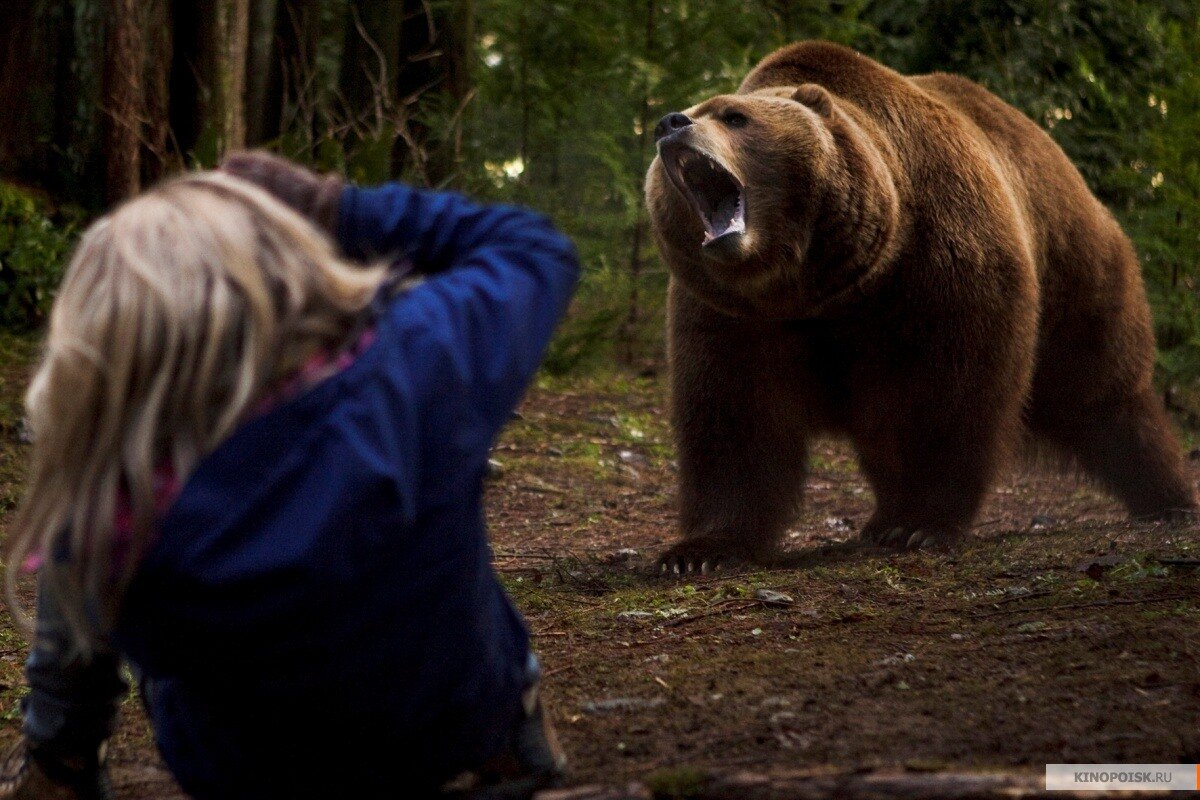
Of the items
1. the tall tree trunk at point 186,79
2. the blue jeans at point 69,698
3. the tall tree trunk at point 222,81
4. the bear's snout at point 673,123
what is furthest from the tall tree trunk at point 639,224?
the blue jeans at point 69,698

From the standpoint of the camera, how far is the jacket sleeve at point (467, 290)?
2.13 metres

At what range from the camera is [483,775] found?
2686mm

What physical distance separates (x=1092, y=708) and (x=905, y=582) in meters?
1.87

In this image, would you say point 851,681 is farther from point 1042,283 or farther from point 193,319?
point 1042,283

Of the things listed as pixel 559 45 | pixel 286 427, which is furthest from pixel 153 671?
pixel 559 45

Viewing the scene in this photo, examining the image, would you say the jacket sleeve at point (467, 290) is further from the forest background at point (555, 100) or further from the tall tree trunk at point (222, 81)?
the tall tree trunk at point (222, 81)

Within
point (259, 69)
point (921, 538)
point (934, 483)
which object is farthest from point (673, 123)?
point (259, 69)

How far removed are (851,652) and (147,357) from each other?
2.57m

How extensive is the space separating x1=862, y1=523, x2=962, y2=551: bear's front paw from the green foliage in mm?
5368

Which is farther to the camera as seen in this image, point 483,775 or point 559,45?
point 559,45

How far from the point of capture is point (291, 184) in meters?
2.34

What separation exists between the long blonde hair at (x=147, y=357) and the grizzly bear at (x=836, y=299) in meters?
3.32

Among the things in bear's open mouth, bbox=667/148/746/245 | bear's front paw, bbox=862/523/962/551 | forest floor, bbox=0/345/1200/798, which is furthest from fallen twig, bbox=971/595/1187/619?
bear's open mouth, bbox=667/148/746/245

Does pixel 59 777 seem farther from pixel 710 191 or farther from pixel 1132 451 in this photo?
pixel 1132 451
